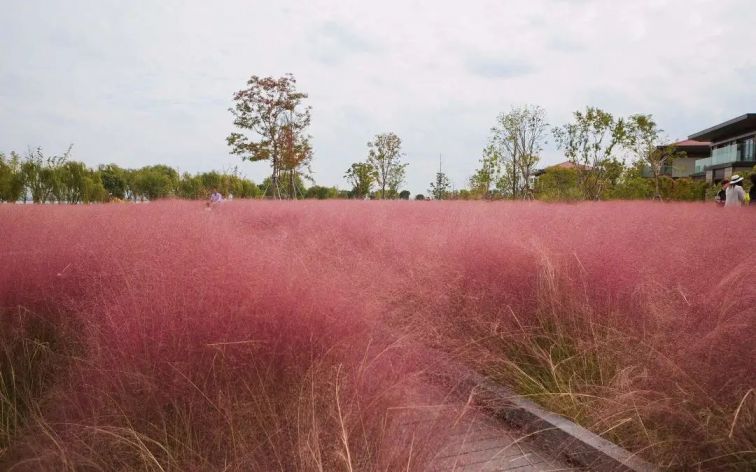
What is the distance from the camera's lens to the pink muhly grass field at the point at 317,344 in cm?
226

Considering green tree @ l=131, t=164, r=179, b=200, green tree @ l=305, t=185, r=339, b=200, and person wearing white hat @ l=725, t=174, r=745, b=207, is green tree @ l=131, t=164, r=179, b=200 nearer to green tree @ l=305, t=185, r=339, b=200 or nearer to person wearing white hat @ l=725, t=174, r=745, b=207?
green tree @ l=305, t=185, r=339, b=200

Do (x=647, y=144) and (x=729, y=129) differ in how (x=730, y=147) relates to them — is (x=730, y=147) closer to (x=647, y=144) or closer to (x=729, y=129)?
(x=729, y=129)

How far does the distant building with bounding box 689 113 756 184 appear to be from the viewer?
39.6 meters

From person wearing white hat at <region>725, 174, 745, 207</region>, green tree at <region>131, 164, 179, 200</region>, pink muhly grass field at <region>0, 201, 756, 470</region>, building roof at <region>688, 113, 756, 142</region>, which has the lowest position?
pink muhly grass field at <region>0, 201, 756, 470</region>

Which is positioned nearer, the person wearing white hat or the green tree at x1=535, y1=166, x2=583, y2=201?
the person wearing white hat

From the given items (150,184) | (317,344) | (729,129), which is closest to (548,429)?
(317,344)

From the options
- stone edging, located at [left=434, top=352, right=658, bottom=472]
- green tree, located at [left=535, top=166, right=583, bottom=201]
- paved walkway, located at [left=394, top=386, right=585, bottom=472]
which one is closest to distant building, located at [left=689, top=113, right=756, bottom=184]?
green tree, located at [left=535, top=166, right=583, bottom=201]

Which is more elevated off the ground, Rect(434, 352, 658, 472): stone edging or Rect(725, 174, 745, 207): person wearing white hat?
Rect(725, 174, 745, 207): person wearing white hat

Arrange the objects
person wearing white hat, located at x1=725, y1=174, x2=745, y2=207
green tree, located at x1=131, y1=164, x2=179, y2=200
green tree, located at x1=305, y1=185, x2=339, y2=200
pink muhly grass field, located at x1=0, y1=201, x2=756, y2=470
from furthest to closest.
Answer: green tree, located at x1=305, y1=185, x2=339, y2=200 < green tree, located at x1=131, y1=164, x2=179, y2=200 < person wearing white hat, located at x1=725, y1=174, x2=745, y2=207 < pink muhly grass field, located at x1=0, y1=201, x2=756, y2=470

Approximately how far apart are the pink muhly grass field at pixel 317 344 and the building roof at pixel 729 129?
41856 millimetres

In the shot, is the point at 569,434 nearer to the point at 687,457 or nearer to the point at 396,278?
the point at 687,457

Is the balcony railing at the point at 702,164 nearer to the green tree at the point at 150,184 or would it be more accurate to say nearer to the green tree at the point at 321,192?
the green tree at the point at 321,192

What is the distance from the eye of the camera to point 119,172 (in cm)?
4928

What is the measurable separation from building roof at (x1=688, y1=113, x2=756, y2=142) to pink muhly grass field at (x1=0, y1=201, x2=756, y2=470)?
41856mm
